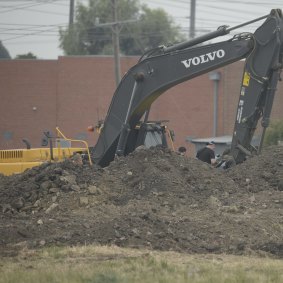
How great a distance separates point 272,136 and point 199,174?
1951cm

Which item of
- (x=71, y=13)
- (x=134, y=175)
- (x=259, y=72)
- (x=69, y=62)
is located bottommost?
(x=134, y=175)

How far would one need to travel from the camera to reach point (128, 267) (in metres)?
10.5

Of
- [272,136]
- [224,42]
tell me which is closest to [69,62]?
[272,136]

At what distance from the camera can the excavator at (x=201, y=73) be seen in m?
18.1

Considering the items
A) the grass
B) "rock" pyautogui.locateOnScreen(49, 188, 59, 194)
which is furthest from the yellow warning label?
the grass

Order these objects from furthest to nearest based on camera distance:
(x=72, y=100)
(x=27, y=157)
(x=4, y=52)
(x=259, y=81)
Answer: (x=4, y=52) → (x=72, y=100) → (x=27, y=157) → (x=259, y=81)

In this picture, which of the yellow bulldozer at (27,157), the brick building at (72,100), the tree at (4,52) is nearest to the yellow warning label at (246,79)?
the yellow bulldozer at (27,157)

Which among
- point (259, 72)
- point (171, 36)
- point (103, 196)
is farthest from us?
point (171, 36)

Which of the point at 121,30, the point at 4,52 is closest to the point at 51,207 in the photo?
the point at 121,30

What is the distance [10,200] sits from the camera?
15.6 metres

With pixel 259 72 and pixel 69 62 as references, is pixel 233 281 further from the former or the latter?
pixel 69 62

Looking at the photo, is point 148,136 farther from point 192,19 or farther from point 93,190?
point 192,19

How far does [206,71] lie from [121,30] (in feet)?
177

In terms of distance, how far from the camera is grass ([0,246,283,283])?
9742 mm
